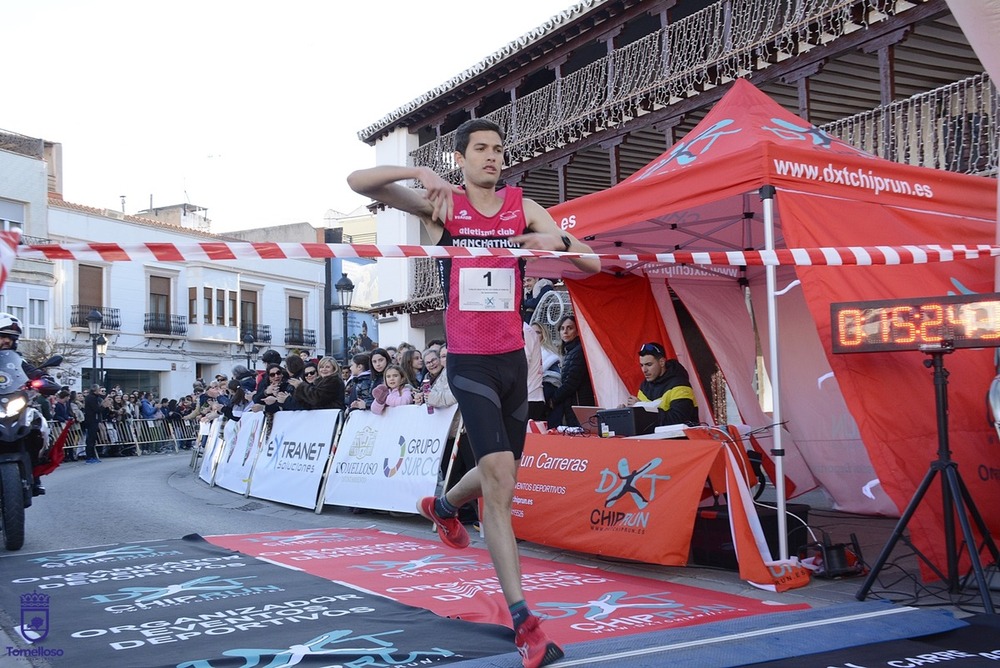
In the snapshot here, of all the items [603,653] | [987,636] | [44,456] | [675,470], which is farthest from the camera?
[44,456]

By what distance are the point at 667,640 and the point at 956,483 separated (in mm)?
1856

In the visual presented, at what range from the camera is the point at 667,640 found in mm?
3660

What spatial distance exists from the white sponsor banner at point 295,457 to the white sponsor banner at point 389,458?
0.33 metres

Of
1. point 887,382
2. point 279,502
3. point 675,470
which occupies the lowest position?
point 279,502

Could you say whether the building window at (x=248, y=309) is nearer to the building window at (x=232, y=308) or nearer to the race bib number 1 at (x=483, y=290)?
the building window at (x=232, y=308)

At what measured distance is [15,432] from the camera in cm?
680

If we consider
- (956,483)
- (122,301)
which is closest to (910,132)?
(956,483)

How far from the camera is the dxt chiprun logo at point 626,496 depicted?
581cm

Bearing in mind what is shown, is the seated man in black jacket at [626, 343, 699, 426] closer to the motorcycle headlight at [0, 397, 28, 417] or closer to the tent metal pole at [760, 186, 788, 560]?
the tent metal pole at [760, 186, 788, 560]

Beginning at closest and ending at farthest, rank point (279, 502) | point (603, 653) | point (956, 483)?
point (603, 653) → point (956, 483) → point (279, 502)

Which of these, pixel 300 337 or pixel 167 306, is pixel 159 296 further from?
pixel 300 337

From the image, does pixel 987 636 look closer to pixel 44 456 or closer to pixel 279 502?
pixel 44 456

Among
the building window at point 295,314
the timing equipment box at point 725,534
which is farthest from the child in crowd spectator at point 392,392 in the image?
the building window at point 295,314

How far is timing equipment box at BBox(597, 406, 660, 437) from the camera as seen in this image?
6.32m
